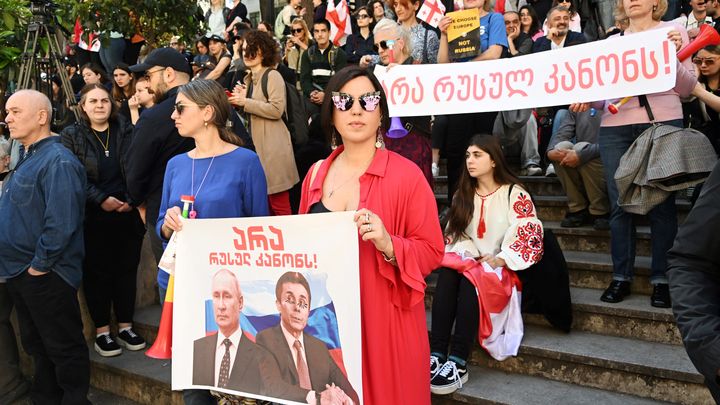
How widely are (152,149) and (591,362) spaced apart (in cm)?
286

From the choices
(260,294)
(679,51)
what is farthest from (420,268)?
(679,51)

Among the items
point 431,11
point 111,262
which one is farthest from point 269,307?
point 431,11

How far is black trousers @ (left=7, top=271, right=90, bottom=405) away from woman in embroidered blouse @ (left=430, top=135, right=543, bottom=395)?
231 centimetres

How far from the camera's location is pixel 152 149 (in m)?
3.95

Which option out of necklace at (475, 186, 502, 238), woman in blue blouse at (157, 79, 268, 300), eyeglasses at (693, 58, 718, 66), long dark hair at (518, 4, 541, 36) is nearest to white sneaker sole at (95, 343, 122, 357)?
woman in blue blouse at (157, 79, 268, 300)

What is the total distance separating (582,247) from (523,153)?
1.61 metres

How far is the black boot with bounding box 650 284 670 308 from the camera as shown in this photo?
12.5 feet

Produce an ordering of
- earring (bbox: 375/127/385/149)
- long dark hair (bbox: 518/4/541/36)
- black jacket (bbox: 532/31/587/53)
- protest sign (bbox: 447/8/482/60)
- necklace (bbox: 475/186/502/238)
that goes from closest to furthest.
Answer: earring (bbox: 375/127/385/149) → necklace (bbox: 475/186/502/238) → protest sign (bbox: 447/8/482/60) → black jacket (bbox: 532/31/587/53) → long dark hair (bbox: 518/4/541/36)

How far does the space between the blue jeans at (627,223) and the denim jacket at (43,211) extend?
338cm

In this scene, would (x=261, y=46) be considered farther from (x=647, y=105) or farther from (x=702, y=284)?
(x=702, y=284)

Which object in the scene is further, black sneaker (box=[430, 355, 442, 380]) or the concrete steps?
black sneaker (box=[430, 355, 442, 380])

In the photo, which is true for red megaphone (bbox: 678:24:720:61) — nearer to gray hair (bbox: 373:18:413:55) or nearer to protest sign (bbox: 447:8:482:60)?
protest sign (bbox: 447:8:482:60)

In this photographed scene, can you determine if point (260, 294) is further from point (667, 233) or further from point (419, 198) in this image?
point (667, 233)

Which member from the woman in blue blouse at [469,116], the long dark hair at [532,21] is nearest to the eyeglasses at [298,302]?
the woman in blue blouse at [469,116]
